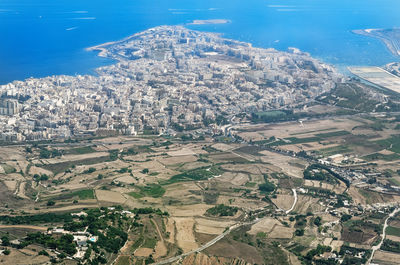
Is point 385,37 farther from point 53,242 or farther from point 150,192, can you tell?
point 53,242

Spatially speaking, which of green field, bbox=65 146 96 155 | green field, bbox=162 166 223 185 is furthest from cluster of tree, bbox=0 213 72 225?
green field, bbox=65 146 96 155

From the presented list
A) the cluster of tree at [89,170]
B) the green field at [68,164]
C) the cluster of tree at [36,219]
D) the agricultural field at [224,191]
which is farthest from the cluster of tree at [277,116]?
the cluster of tree at [36,219]

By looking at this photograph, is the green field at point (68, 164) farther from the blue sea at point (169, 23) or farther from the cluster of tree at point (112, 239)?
the blue sea at point (169, 23)

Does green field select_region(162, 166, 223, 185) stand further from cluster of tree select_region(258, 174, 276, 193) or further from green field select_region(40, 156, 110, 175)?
green field select_region(40, 156, 110, 175)

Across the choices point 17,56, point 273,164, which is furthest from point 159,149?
point 17,56

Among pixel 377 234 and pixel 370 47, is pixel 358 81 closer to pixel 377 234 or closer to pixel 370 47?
pixel 370 47

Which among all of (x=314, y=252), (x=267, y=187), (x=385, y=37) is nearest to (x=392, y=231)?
(x=314, y=252)
